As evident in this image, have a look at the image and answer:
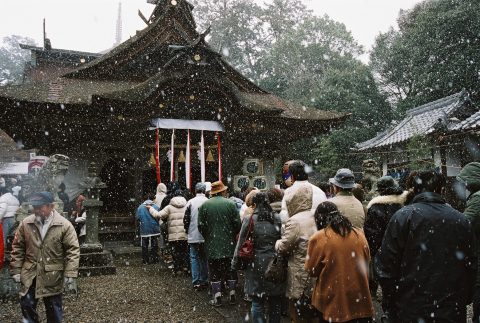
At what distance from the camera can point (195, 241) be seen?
6.73 metres

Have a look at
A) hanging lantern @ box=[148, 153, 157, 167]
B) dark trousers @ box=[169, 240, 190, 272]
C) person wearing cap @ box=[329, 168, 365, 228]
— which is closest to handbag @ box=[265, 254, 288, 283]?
person wearing cap @ box=[329, 168, 365, 228]

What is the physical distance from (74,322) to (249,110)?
834 centimetres

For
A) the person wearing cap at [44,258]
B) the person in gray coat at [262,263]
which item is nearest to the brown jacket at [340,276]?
the person in gray coat at [262,263]

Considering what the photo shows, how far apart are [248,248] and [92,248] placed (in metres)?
5.58

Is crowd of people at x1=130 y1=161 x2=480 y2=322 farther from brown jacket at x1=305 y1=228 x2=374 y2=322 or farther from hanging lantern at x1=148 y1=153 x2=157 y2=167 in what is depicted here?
hanging lantern at x1=148 y1=153 x2=157 y2=167

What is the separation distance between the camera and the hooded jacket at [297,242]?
3.70 m

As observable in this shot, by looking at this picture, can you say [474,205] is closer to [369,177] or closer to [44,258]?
[369,177]

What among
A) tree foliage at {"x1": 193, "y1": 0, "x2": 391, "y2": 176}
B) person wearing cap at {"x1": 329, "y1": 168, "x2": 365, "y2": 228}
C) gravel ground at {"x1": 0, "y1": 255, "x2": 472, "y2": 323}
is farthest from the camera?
tree foliage at {"x1": 193, "y1": 0, "x2": 391, "y2": 176}

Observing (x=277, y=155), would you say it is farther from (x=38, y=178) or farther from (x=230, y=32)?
(x=230, y=32)

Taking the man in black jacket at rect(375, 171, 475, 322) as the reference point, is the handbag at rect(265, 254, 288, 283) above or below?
below

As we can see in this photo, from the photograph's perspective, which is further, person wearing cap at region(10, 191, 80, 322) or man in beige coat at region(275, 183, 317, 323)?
person wearing cap at region(10, 191, 80, 322)

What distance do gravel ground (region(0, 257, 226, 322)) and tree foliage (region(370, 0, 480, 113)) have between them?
16937 mm

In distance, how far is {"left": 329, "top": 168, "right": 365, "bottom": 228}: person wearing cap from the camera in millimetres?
4281

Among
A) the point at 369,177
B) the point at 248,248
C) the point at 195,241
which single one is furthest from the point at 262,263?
the point at 369,177
